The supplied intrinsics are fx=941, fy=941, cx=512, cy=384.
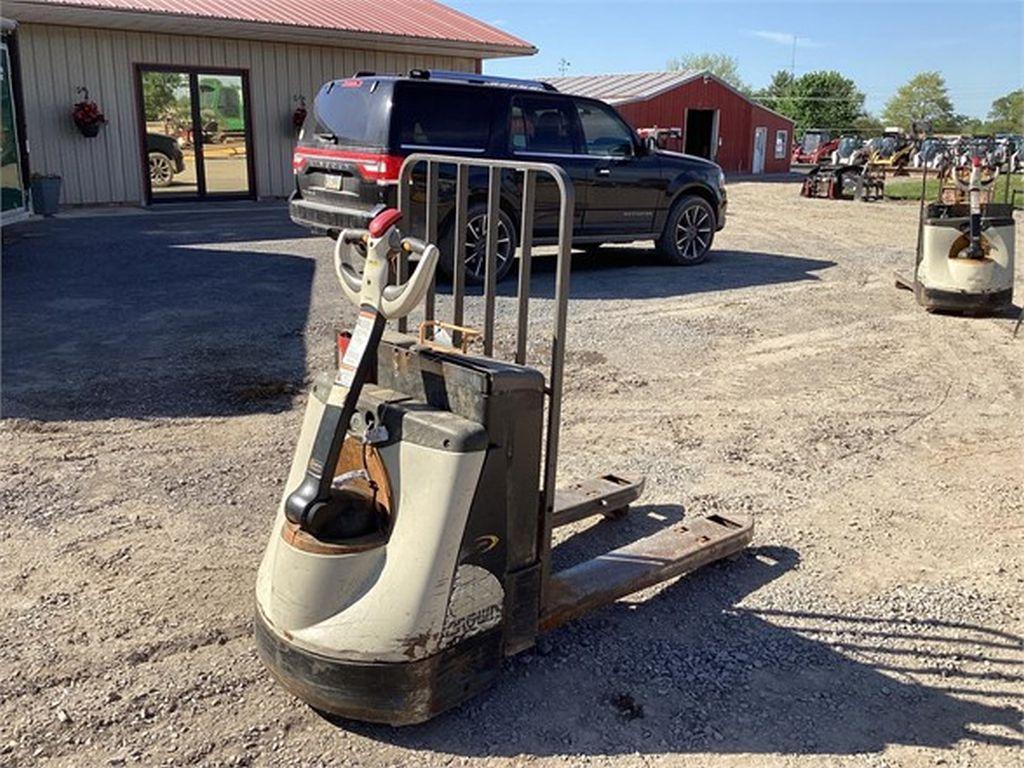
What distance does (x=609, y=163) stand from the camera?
31.7 ft

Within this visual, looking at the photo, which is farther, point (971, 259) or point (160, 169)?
point (160, 169)

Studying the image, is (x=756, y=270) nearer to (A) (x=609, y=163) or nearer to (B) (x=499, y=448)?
(A) (x=609, y=163)

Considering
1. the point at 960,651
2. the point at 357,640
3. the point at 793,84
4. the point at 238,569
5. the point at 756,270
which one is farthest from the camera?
the point at 793,84

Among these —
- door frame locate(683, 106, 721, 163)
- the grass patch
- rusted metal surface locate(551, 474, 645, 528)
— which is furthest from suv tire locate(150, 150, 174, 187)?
door frame locate(683, 106, 721, 163)

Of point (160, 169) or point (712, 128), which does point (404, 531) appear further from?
point (712, 128)

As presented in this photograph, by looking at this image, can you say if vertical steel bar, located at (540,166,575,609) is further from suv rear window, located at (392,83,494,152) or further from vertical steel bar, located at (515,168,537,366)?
suv rear window, located at (392,83,494,152)

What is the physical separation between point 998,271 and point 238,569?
7.03 metres

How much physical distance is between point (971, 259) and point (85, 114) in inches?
509

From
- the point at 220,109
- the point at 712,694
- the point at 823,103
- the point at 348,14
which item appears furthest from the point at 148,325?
the point at 823,103

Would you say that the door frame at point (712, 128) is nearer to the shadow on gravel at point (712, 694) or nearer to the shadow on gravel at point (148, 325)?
the shadow on gravel at point (148, 325)

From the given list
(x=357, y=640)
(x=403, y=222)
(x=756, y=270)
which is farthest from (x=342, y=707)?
(x=756, y=270)

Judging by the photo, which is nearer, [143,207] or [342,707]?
[342,707]

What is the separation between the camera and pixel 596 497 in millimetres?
3889

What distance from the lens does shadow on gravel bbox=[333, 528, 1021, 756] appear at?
2.58m
